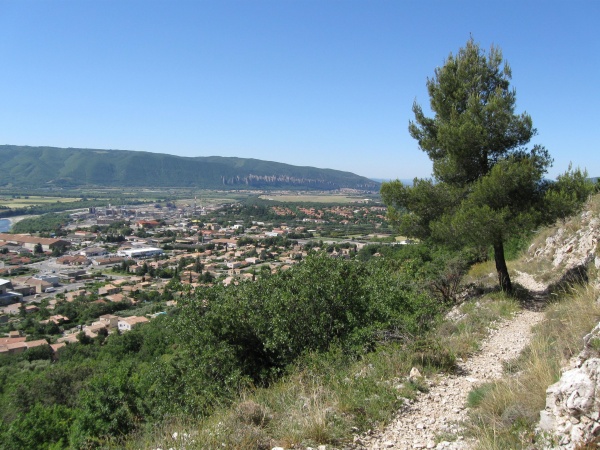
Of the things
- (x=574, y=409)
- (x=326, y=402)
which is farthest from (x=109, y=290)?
(x=574, y=409)

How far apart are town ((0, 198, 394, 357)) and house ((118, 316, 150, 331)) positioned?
0.07m

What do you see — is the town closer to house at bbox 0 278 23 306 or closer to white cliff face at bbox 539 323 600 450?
house at bbox 0 278 23 306

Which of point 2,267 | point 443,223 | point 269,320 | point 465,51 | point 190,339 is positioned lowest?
point 2,267

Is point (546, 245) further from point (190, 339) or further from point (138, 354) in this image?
point (138, 354)

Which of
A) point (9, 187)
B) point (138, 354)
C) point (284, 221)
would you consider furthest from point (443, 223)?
point (9, 187)

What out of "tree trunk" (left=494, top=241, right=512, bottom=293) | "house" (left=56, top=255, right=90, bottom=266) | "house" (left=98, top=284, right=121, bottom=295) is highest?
"tree trunk" (left=494, top=241, right=512, bottom=293)

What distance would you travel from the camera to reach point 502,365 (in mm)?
4418

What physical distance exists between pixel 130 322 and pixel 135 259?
108ft

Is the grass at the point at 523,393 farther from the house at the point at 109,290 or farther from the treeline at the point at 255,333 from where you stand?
the house at the point at 109,290

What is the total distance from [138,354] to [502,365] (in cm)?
1863

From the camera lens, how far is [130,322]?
2689cm

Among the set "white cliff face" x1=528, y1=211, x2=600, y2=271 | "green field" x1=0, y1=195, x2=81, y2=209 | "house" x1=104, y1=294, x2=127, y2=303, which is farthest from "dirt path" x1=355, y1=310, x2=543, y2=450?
"green field" x1=0, y1=195, x2=81, y2=209

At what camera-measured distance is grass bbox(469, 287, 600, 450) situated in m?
2.78

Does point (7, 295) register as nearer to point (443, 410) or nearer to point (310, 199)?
point (443, 410)
